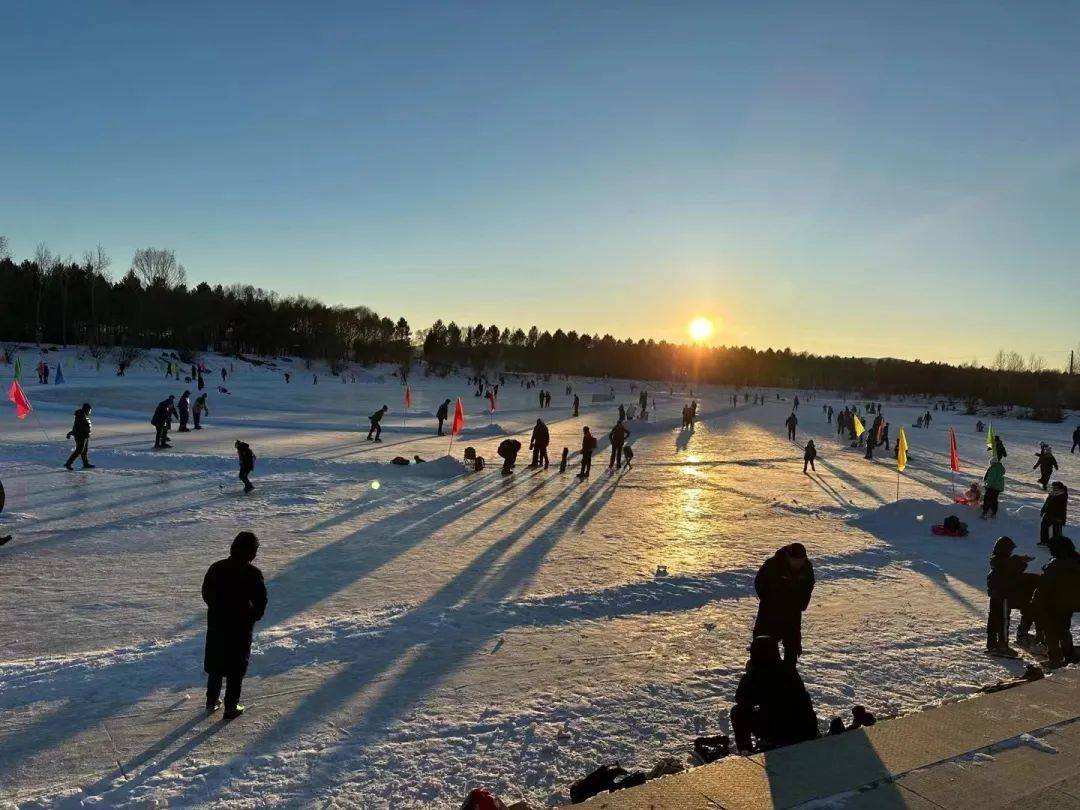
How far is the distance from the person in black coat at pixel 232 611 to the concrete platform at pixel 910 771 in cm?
282

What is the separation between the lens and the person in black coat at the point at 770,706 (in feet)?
14.0

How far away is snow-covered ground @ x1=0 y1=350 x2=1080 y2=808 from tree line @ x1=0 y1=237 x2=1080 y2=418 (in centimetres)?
6287

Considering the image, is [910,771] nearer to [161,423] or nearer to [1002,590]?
[1002,590]

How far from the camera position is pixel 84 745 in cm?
439

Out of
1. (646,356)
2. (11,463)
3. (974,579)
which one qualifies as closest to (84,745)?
(974,579)

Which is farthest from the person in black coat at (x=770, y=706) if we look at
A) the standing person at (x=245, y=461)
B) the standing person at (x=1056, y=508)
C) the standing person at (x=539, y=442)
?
the standing person at (x=539, y=442)

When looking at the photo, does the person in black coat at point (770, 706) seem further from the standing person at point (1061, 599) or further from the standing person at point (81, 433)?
the standing person at point (81, 433)

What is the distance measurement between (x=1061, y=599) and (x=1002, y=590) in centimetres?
47

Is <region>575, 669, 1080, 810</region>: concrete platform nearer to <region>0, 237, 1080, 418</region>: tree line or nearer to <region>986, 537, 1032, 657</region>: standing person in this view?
<region>986, 537, 1032, 657</region>: standing person

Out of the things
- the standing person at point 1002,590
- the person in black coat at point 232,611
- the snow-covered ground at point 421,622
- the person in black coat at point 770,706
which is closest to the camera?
the person in black coat at point 770,706

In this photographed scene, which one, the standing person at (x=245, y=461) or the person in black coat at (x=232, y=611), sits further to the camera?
the standing person at (x=245, y=461)

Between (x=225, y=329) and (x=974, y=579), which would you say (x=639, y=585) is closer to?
(x=974, y=579)

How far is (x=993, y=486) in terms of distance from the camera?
13.8 metres

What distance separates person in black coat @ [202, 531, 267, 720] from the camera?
15.5 feet
